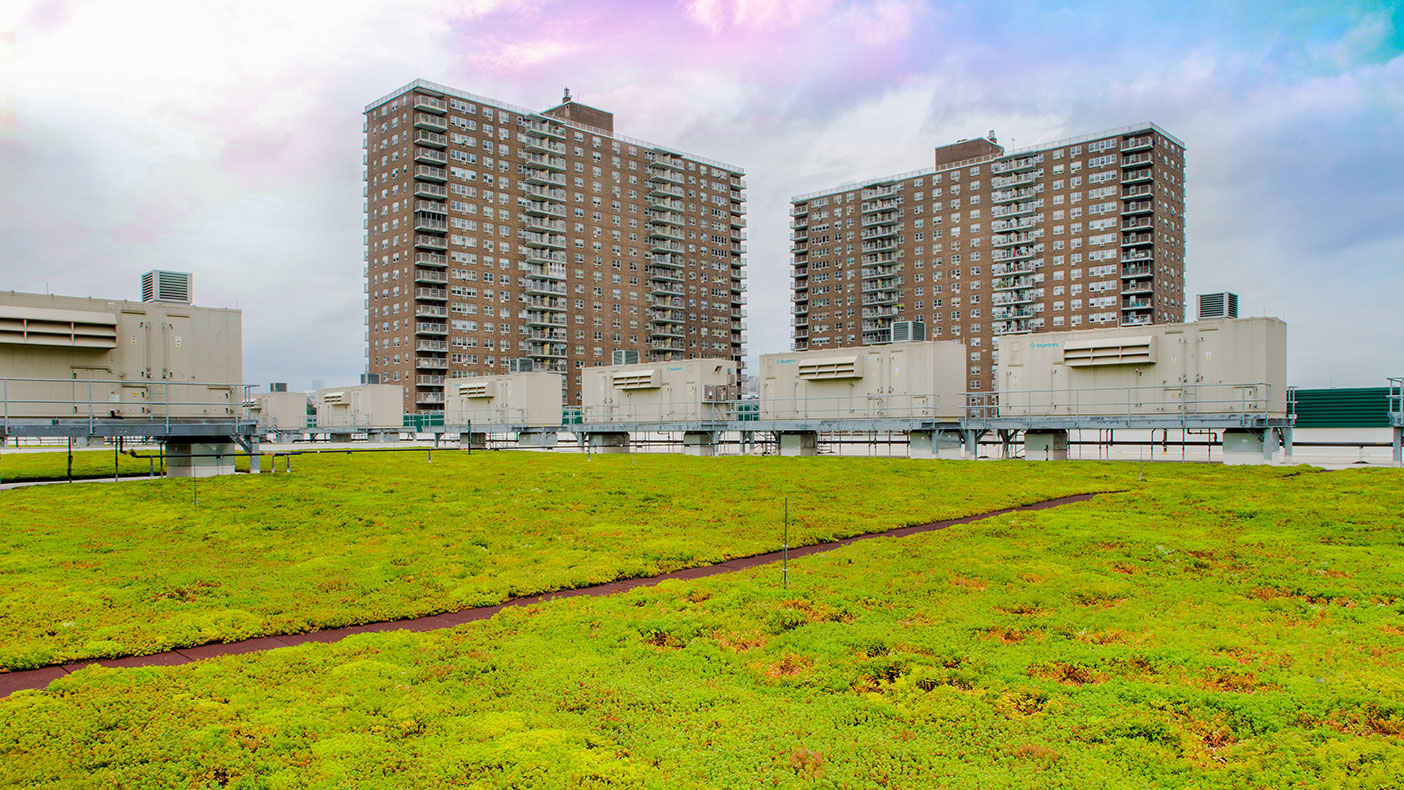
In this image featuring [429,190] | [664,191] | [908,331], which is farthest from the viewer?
[664,191]

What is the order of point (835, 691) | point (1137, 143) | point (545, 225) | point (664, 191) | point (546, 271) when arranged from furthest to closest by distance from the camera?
point (664, 191) < point (545, 225) < point (546, 271) < point (1137, 143) < point (835, 691)

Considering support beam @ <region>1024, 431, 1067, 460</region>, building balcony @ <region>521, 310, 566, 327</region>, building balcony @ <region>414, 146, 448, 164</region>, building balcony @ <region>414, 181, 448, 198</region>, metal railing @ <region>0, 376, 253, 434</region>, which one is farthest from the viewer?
building balcony @ <region>521, 310, 566, 327</region>

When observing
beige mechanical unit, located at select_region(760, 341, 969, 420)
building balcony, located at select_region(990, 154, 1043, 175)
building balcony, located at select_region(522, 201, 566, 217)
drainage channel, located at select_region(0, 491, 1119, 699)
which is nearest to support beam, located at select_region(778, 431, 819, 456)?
beige mechanical unit, located at select_region(760, 341, 969, 420)

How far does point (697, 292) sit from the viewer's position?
133875 millimetres

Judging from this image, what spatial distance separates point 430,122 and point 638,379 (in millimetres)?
77529

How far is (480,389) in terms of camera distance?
171 ft

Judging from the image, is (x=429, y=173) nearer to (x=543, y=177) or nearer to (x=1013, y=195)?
(x=543, y=177)

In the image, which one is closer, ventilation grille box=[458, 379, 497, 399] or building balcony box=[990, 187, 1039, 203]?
ventilation grille box=[458, 379, 497, 399]

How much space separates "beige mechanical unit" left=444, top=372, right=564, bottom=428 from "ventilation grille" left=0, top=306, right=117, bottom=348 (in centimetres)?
2690

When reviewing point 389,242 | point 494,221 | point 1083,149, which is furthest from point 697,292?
point 1083,149

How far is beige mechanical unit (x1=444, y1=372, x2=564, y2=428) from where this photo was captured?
48.4m

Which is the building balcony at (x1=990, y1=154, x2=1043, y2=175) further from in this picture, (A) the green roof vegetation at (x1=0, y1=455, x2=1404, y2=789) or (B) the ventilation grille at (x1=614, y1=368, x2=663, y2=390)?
(A) the green roof vegetation at (x1=0, y1=455, x2=1404, y2=789)

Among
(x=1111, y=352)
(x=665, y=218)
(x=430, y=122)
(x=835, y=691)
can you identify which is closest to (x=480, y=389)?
(x=1111, y=352)

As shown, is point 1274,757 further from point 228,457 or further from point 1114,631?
point 228,457
